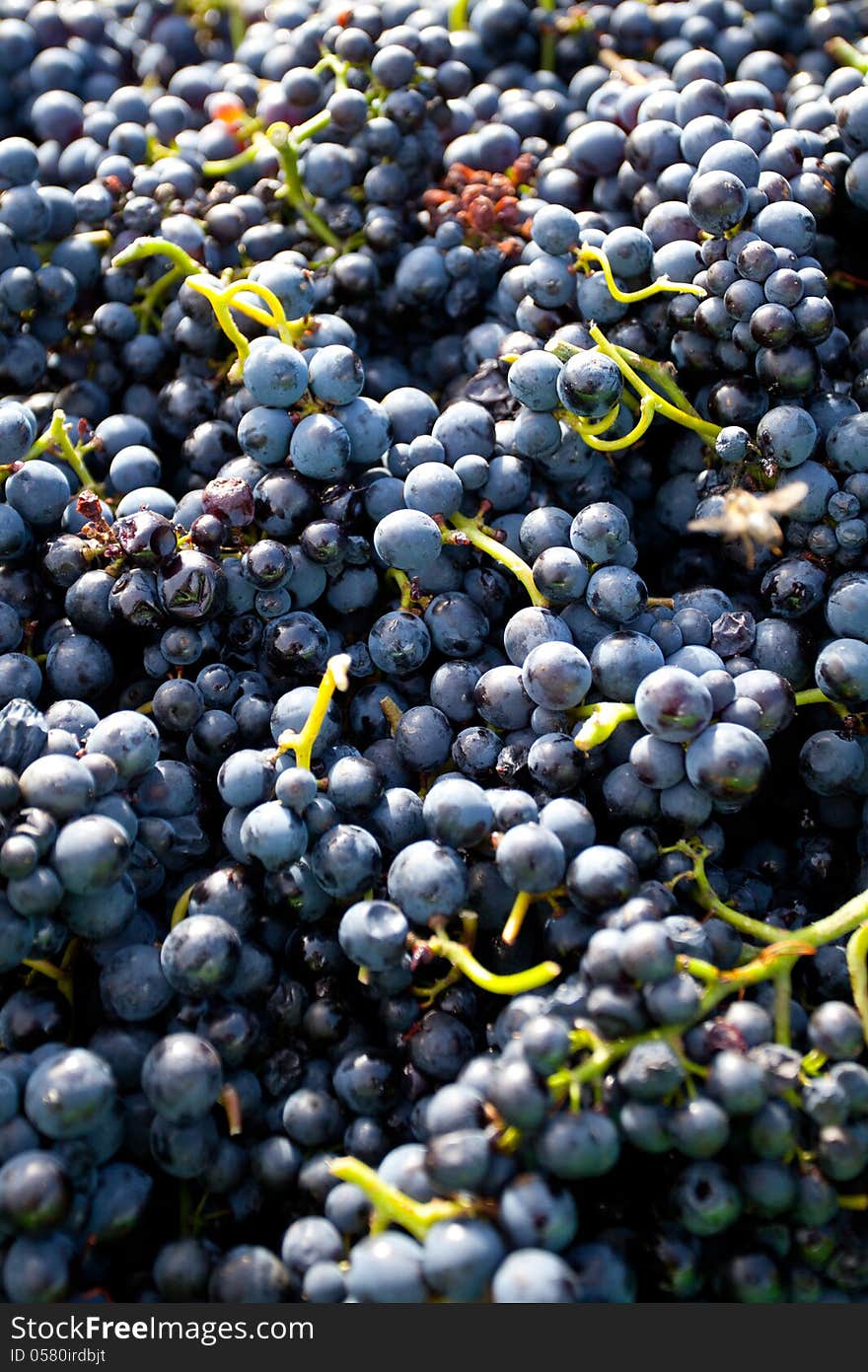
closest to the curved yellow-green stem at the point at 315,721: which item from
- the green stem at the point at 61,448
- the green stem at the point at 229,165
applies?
the green stem at the point at 61,448

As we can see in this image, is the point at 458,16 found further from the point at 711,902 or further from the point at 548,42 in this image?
the point at 711,902

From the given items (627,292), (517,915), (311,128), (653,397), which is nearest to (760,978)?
(517,915)

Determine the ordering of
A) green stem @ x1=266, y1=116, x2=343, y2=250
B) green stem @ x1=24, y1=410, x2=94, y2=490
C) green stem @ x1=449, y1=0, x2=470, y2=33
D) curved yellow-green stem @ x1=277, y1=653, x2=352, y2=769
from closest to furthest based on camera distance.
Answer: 1. curved yellow-green stem @ x1=277, y1=653, x2=352, y2=769
2. green stem @ x1=24, y1=410, x2=94, y2=490
3. green stem @ x1=266, y1=116, x2=343, y2=250
4. green stem @ x1=449, y1=0, x2=470, y2=33

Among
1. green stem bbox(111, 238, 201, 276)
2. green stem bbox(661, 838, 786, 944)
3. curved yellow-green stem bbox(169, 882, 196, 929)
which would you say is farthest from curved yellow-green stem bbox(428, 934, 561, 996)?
green stem bbox(111, 238, 201, 276)

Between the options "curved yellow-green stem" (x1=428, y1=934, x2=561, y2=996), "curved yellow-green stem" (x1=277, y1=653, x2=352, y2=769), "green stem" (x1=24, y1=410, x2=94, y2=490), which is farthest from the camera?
"green stem" (x1=24, y1=410, x2=94, y2=490)

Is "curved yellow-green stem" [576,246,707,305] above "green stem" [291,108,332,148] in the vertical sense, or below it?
below

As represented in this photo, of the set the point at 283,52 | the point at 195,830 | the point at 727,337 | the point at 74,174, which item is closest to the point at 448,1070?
the point at 195,830

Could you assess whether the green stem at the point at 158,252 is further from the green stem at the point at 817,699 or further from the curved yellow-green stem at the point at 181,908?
the green stem at the point at 817,699

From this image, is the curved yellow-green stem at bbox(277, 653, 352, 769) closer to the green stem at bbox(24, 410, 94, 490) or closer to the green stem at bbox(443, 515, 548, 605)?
the green stem at bbox(443, 515, 548, 605)

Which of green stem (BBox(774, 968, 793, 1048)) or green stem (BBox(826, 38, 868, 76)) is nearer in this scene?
green stem (BBox(774, 968, 793, 1048))

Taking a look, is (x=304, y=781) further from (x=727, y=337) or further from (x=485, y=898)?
(x=727, y=337)
